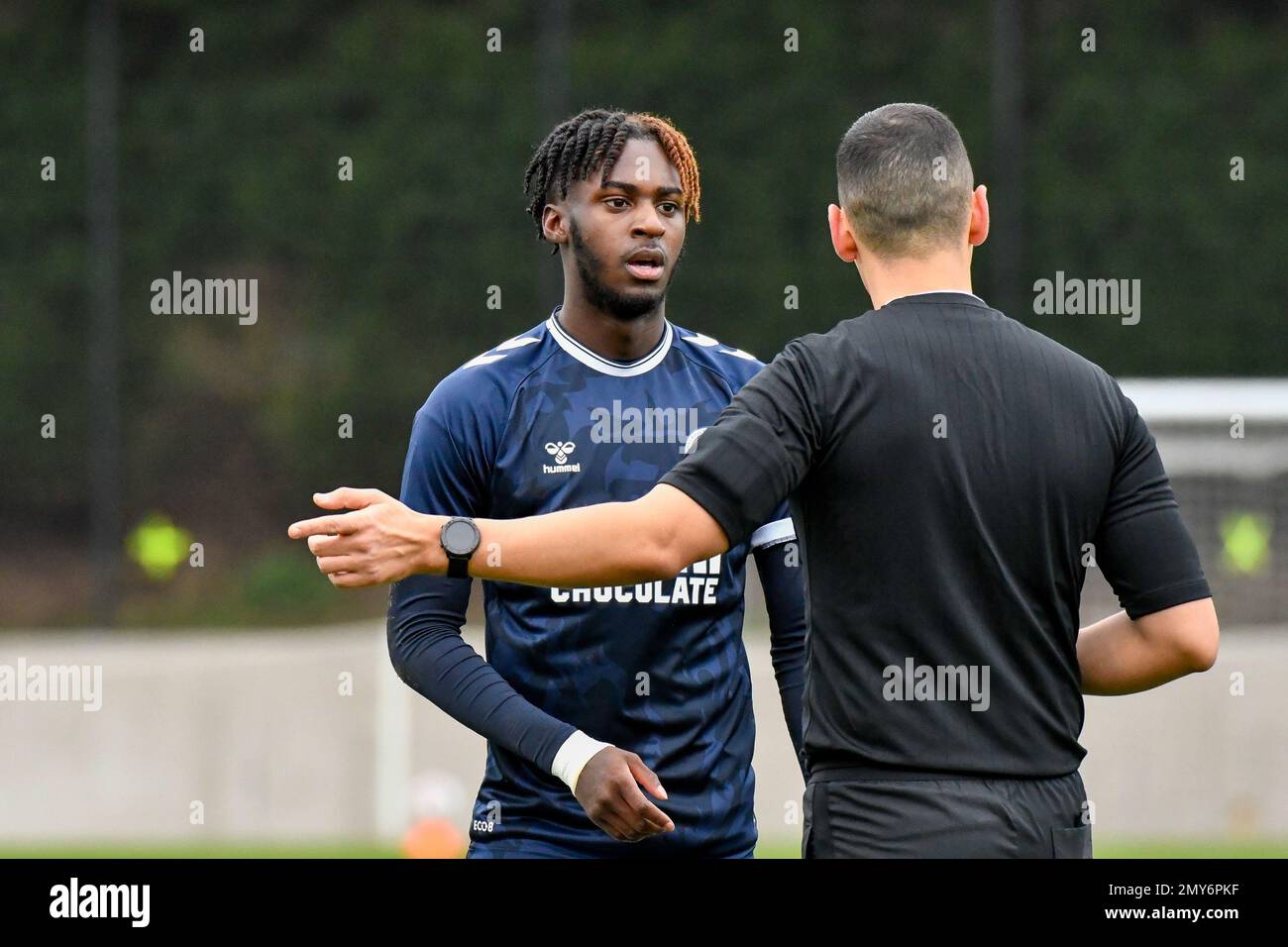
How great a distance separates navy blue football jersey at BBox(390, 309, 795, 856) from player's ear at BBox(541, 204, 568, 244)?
382 millimetres

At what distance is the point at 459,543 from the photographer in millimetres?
2871

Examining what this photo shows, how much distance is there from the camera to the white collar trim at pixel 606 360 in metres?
3.88

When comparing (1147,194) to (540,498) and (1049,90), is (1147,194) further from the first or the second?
(540,498)

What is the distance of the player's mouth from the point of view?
388cm

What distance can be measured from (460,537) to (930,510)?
2.46 feet

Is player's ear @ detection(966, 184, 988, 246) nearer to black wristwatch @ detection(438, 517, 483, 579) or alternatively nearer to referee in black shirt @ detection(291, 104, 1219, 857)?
referee in black shirt @ detection(291, 104, 1219, 857)

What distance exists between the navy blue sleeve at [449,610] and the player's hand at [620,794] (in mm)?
134

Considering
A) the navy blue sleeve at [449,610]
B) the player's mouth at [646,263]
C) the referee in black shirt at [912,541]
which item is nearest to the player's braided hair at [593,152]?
the player's mouth at [646,263]
